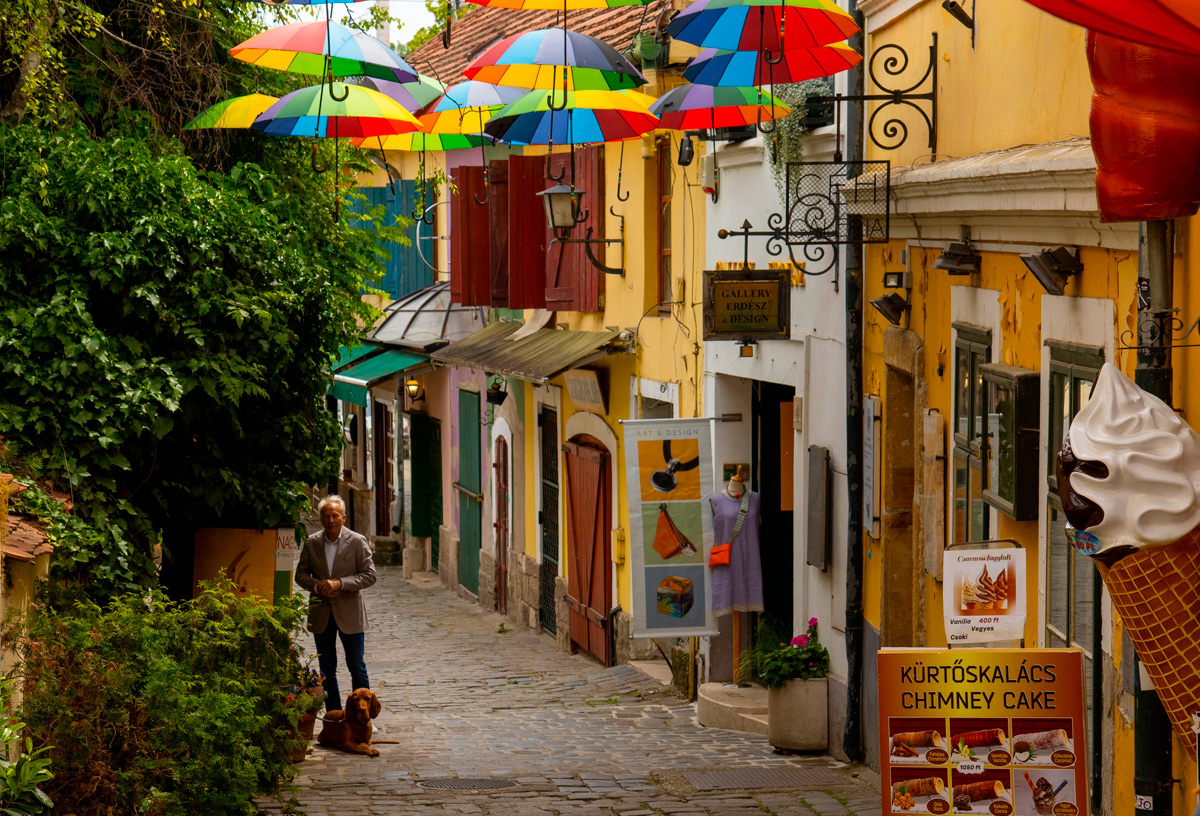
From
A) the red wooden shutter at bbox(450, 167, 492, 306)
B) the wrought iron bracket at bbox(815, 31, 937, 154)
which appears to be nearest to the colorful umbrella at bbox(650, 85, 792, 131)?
the wrought iron bracket at bbox(815, 31, 937, 154)

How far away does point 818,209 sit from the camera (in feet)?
32.7

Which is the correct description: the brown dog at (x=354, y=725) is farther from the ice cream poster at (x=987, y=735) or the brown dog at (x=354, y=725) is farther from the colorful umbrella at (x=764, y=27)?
the ice cream poster at (x=987, y=735)

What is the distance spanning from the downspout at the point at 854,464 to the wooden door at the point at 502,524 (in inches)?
363

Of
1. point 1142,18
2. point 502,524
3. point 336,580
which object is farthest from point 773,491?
point 1142,18

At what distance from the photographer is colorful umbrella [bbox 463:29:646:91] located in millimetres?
9742

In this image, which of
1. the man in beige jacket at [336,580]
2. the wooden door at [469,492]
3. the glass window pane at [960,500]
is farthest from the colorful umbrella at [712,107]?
the wooden door at [469,492]

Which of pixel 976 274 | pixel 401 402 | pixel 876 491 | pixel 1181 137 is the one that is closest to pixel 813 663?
pixel 876 491

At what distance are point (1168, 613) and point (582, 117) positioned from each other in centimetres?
803

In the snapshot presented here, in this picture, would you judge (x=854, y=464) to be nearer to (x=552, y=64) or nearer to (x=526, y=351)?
(x=552, y=64)

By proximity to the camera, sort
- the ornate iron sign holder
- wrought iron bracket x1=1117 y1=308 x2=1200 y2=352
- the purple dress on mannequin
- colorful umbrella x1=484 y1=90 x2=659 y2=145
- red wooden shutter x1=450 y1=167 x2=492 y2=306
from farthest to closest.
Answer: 1. red wooden shutter x1=450 y1=167 x2=492 y2=306
2. the purple dress on mannequin
3. colorful umbrella x1=484 y1=90 x2=659 y2=145
4. the ornate iron sign holder
5. wrought iron bracket x1=1117 y1=308 x2=1200 y2=352

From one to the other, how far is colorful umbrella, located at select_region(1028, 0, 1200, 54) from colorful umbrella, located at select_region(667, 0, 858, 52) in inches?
168

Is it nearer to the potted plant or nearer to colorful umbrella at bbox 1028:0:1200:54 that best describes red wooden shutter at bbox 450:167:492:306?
the potted plant

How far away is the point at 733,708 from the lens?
11.6 metres

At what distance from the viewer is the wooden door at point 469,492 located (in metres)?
20.0
